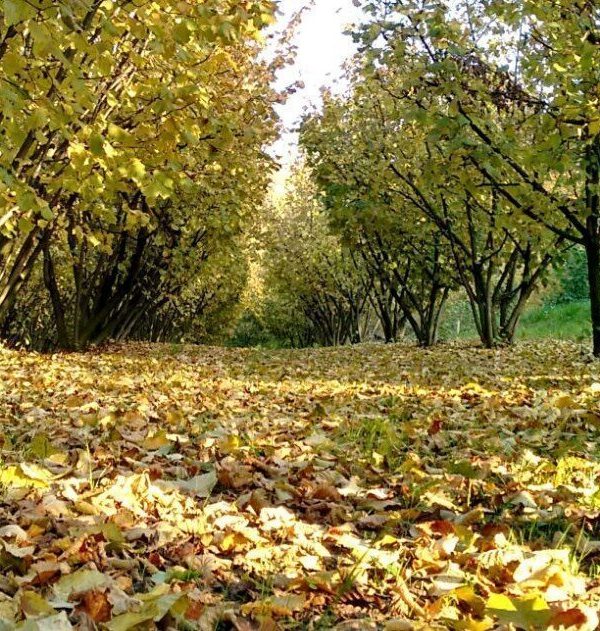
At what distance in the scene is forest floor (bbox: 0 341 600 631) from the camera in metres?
2.33

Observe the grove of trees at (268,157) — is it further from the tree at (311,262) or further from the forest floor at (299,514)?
the forest floor at (299,514)

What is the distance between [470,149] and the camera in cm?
818

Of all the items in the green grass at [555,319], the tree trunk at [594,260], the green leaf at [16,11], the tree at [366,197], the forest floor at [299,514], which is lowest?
the forest floor at [299,514]

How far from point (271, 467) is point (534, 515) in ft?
5.24

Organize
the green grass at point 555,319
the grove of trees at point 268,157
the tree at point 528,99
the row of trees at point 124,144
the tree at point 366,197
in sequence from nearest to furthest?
the row of trees at point 124,144 → the grove of trees at point 268,157 → the tree at point 528,99 → the tree at point 366,197 → the green grass at point 555,319

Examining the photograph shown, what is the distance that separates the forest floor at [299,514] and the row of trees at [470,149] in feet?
10.9

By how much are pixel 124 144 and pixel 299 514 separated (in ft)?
14.9

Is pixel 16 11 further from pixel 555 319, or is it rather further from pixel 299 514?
pixel 555 319

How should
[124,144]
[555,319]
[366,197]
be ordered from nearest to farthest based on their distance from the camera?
[124,144], [366,197], [555,319]

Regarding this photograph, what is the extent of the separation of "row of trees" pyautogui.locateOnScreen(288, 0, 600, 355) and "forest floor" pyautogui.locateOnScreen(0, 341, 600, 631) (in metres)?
3.33

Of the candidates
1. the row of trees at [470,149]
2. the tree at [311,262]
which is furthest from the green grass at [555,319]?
the row of trees at [470,149]

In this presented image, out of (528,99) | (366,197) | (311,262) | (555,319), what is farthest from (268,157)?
(555,319)

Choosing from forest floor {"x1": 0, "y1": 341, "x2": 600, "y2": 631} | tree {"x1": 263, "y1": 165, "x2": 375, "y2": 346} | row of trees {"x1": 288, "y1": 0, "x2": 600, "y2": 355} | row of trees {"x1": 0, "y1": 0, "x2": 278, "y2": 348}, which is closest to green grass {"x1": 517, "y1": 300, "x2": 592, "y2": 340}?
tree {"x1": 263, "y1": 165, "x2": 375, "y2": 346}

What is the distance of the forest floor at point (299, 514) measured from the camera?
91.7 inches
